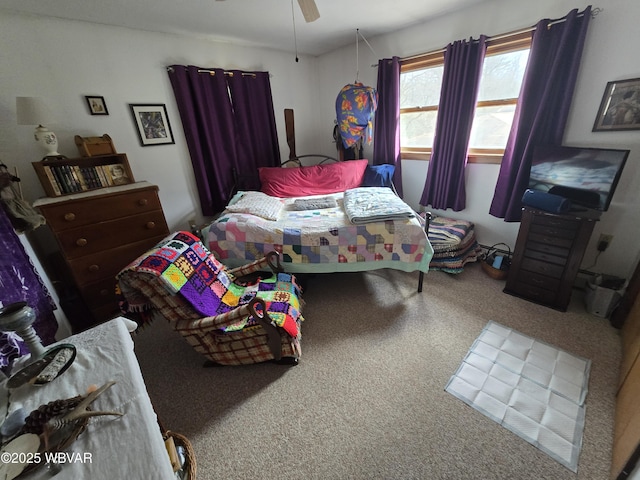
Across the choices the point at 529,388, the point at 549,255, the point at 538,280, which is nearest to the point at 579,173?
the point at 549,255

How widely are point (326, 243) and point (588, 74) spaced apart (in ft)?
7.92

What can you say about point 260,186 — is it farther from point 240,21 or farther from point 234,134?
point 240,21

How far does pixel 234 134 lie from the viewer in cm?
319

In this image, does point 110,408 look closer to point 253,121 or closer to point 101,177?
point 101,177

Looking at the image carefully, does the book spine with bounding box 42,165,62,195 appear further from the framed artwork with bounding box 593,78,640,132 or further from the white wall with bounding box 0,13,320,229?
the framed artwork with bounding box 593,78,640,132

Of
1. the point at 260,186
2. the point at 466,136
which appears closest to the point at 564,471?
the point at 466,136

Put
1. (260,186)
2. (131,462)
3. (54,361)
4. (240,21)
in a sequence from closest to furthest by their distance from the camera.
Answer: (131,462) < (54,361) < (240,21) < (260,186)

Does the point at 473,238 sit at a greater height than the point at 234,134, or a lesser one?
lesser

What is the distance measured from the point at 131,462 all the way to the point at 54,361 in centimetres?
51

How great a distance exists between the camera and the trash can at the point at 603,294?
1.94m

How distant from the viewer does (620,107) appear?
191 cm

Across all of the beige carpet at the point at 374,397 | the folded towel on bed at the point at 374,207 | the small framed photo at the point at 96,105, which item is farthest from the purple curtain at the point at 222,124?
the beige carpet at the point at 374,397

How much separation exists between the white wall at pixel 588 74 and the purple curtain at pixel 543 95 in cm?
10

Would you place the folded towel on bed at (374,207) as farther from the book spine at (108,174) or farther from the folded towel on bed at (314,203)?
the book spine at (108,174)
